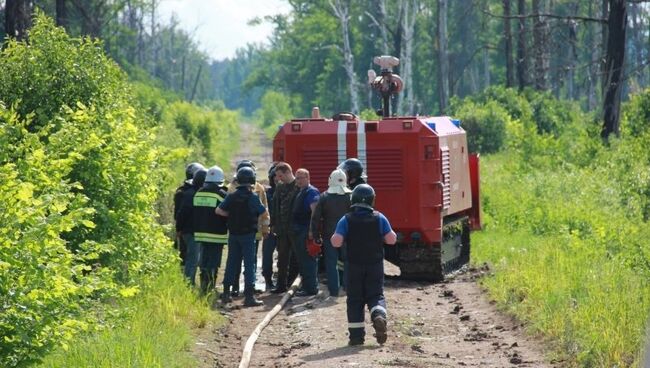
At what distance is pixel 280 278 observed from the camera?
1834cm

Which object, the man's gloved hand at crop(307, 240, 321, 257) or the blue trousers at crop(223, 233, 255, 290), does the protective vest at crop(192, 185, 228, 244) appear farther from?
the man's gloved hand at crop(307, 240, 321, 257)

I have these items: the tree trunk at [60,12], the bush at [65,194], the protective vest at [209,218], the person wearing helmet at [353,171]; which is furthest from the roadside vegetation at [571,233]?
the tree trunk at [60,12]

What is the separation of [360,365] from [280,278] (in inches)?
252

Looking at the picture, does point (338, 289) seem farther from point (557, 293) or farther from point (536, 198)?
point (536, 198)

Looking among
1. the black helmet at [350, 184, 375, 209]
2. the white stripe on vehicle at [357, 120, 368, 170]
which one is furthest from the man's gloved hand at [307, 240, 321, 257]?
the black helmet at [350, 184, 375, 209]

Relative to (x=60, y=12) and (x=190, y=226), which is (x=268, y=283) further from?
(x=60, y=12)

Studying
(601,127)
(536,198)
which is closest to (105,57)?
(536,198)

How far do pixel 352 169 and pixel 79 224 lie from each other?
4427 millimetres

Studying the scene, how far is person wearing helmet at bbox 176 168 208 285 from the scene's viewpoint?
688 inches

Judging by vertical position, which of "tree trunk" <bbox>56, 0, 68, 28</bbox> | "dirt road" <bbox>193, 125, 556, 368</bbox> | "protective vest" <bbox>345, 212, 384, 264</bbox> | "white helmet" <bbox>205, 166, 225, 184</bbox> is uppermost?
"tree trunk" <bbox>56, 0, 68, 28</bbox>

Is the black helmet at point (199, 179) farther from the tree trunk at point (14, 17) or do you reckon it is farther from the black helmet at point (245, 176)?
the tree trunk at point (14, 17)

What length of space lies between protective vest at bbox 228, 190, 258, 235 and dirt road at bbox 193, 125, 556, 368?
104 cm

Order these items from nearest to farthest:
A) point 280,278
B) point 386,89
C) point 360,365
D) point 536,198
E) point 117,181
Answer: point 360,365 < point 117,181 < point 280,278 < point 386,89 < point 536,198

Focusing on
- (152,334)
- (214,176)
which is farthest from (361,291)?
(214,176)
